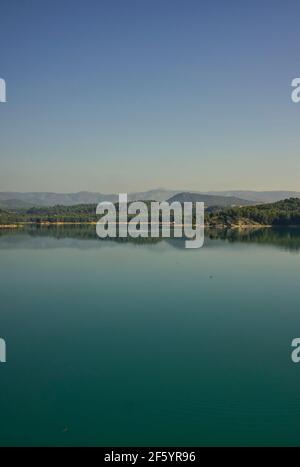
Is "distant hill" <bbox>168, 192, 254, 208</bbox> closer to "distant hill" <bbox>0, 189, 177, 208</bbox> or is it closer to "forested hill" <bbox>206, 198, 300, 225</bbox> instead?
"distant hill" <bbox>0, 189, 177, 208</bbox>

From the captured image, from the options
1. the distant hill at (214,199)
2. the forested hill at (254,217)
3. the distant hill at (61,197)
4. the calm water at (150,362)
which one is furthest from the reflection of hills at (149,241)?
the distant hill at (61,197)

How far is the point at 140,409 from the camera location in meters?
4.21

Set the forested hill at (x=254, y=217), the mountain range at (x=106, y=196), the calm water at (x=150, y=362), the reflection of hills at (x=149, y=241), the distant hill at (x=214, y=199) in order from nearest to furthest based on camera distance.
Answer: the calm water at (x=150, y=362) < the reflection of hills at (x=149, y=241) < the forested hill at (x=254, y=217) < the distant hill at (x=214, y=199) < the mountain range at (x=106, y=196)

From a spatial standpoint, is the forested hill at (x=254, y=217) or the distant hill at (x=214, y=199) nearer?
the forested hill at (x=254, y=217)

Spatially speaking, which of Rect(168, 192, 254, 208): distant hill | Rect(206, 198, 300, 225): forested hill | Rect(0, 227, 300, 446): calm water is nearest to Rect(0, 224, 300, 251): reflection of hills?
Rect(206, 198, 300, 225): forested hill

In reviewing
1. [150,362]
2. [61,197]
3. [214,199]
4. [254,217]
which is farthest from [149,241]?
[61,197]

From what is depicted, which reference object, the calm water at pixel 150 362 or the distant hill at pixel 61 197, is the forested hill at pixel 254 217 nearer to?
the calm water at pixel 150 362

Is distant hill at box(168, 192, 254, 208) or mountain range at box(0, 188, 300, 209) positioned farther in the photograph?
mountain range at box(0, 188, 300, 209)

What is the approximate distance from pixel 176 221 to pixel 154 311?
28.3 m

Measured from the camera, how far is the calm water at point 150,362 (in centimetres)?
393

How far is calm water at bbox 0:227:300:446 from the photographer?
393 cm
